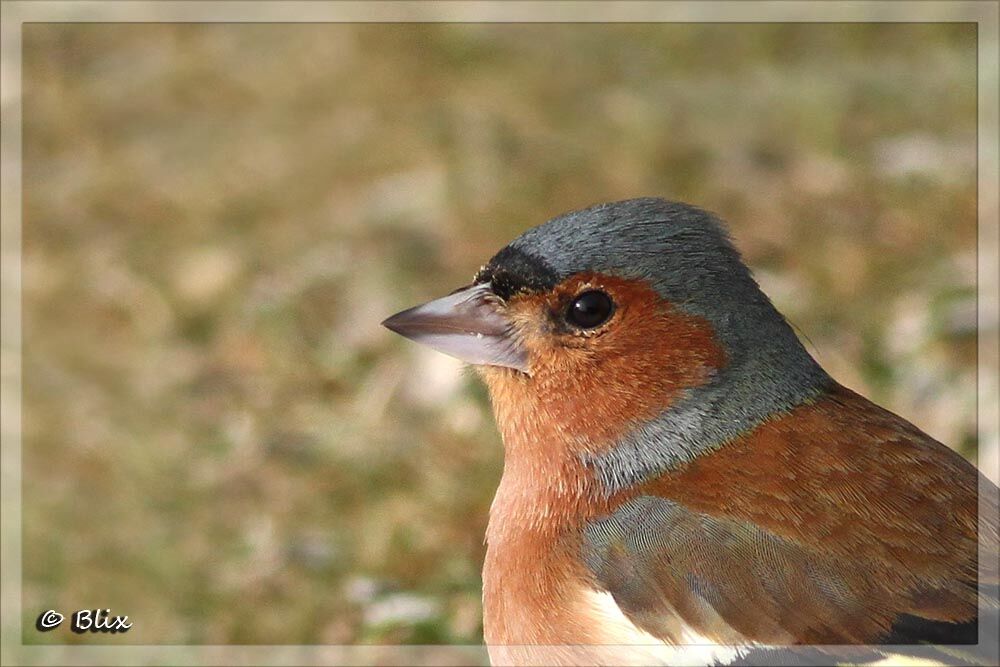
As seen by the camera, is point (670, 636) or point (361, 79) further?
point (361, 79)

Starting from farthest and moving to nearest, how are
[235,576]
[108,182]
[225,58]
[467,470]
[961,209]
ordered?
[225,58] < [108,182] < [961,209] < [467,470] < [235,576]

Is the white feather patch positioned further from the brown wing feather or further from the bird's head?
the bird's head

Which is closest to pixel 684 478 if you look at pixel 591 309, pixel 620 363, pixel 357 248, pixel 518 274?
pixel 620 363

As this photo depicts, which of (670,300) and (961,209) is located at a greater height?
(961,209)

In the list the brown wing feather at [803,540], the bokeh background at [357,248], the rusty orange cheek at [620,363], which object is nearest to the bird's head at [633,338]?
the rusty orange cheek at [620,363]

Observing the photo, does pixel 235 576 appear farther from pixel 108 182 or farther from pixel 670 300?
pixel 108 182

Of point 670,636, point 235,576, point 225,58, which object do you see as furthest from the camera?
point 225,58

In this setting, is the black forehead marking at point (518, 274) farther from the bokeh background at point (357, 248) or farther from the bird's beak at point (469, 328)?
the bokeh background at point (357, 248)

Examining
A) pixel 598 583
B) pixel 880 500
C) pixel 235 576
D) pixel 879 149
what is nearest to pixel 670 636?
pixel 598 583
